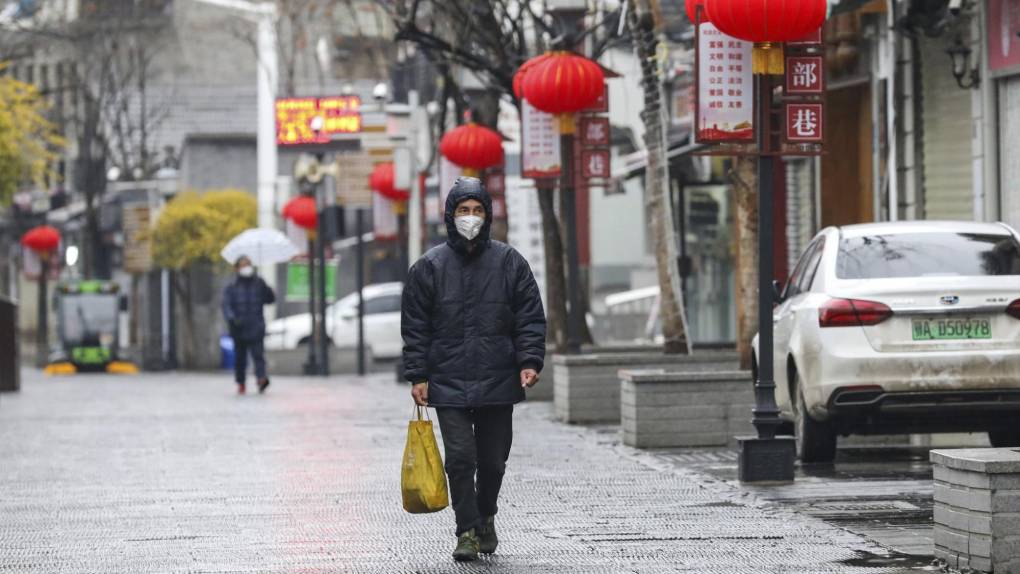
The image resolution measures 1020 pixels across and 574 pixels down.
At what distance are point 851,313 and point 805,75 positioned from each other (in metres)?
1.60

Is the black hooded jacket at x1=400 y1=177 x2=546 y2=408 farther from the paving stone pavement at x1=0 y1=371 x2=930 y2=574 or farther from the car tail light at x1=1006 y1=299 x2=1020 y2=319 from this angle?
the car tail light at x1=1006 y1=299 x2=1020 y2=319

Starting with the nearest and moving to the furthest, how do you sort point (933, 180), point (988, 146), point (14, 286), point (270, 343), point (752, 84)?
point (752, 84), point (988, 146), point (933, 180), point (270, 343), point (14, 286)

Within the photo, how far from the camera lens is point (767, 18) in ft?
43.4

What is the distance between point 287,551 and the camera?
1009 centimetres

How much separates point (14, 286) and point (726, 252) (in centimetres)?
5630

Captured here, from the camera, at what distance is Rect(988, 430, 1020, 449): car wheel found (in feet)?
46.0

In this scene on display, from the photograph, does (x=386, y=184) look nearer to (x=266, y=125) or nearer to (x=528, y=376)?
(x=266, y=125)

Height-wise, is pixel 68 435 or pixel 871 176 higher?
pixel 871 176

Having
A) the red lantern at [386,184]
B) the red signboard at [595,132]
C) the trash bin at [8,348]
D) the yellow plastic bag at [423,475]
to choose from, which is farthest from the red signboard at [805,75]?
the red lantern at [386,184]

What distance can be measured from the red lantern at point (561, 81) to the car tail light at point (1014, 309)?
315 inches

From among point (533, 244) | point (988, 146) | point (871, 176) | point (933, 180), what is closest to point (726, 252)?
point (871, 176)

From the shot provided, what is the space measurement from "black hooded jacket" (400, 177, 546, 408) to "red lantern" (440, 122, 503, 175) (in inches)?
632

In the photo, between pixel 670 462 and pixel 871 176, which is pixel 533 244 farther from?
pixel 670 462

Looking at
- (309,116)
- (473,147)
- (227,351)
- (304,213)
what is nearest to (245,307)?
(473,147)
